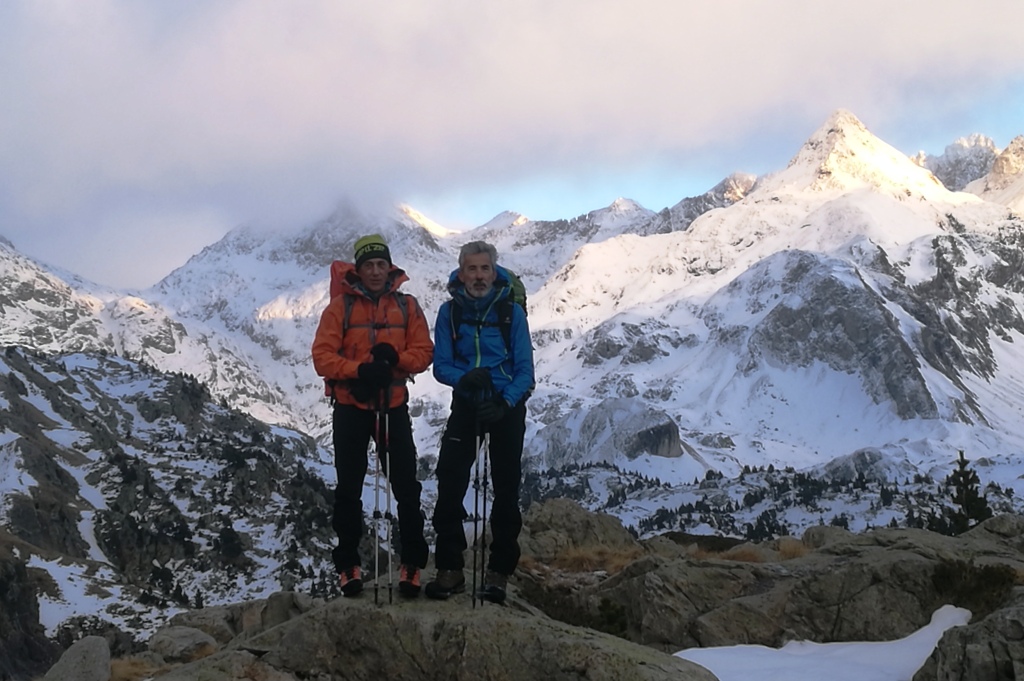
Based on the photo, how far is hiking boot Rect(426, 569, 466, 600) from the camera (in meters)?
10.9

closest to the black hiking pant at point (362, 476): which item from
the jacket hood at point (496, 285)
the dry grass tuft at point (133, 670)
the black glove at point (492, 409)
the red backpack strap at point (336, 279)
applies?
the black glove at point (492, 409)

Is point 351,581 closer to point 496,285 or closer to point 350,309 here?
point 350,309

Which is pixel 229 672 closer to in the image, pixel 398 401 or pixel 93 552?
pixel 398 401

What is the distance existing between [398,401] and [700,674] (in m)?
4.60

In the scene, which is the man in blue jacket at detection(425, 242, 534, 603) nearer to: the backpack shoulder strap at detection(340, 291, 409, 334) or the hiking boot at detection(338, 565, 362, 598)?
the backpack shoulder strap at detection(340, 291, 409, 334)

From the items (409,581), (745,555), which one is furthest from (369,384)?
(745,555)

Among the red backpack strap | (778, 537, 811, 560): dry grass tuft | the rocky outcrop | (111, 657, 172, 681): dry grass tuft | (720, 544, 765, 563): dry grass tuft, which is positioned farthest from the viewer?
(778, 537, 811, 560): dry grass tuft

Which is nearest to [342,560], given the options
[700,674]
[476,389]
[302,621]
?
[302,621]

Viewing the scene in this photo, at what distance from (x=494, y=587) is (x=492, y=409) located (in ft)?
6.81

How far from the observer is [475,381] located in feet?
35.3

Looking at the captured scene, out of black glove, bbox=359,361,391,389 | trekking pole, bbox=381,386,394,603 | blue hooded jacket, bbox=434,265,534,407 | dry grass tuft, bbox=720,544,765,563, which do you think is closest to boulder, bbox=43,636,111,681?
trekking pole, bbox=381,386,394,603

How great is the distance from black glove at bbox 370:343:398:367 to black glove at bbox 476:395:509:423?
1.18 meters

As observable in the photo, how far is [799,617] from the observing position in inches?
611

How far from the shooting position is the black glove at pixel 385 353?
11.0 m
